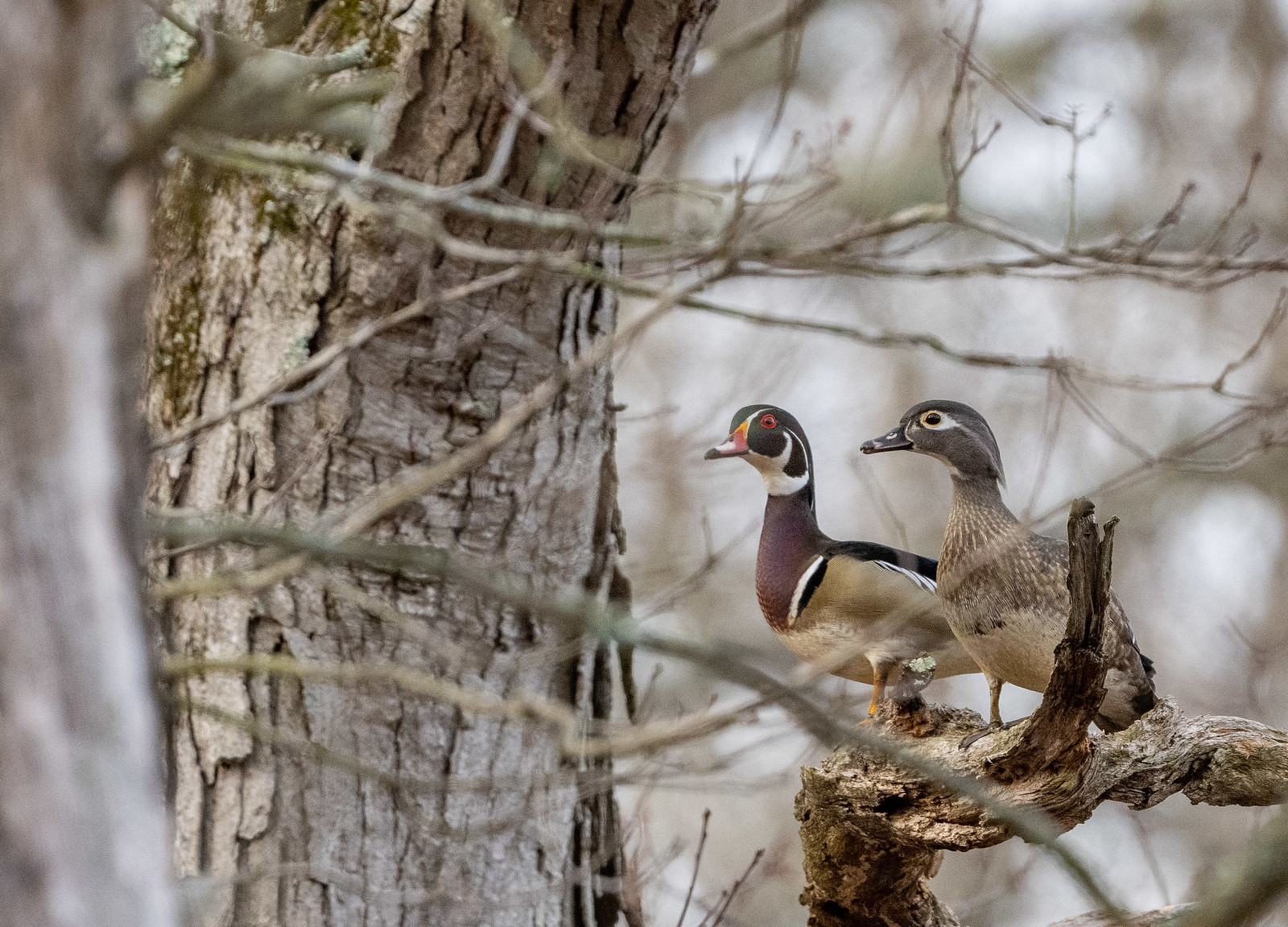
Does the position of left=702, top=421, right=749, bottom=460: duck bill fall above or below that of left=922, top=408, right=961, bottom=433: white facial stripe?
above

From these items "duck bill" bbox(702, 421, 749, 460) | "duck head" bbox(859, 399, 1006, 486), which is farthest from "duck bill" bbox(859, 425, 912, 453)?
"duck bill" bbox(702, 421, 749, 460)

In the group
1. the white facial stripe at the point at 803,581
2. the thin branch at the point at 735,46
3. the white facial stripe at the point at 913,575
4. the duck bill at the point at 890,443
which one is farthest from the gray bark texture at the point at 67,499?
the thin branch at the point at 735,46

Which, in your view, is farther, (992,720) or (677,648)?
(992,720)

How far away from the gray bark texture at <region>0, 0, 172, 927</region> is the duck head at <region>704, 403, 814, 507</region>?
125 centimetres

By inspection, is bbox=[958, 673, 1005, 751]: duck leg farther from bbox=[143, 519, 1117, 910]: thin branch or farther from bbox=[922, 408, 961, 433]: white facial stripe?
bbox=[143, 519, 1117, 910]: thin branch

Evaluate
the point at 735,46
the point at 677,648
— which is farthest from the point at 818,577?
the point at 735,46

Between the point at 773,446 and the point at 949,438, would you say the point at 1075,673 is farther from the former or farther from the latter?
A: the point at 773,446

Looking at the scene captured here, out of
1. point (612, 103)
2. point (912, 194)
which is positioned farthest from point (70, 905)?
point (912, 194)

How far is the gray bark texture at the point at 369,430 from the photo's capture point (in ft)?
7.93

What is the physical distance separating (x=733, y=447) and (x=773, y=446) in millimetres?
109

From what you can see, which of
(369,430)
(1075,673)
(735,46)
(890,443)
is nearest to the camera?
(1075,673)

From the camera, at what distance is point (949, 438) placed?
6.48ft

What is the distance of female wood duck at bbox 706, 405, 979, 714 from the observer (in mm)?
2230

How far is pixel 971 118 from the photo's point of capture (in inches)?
95.0
